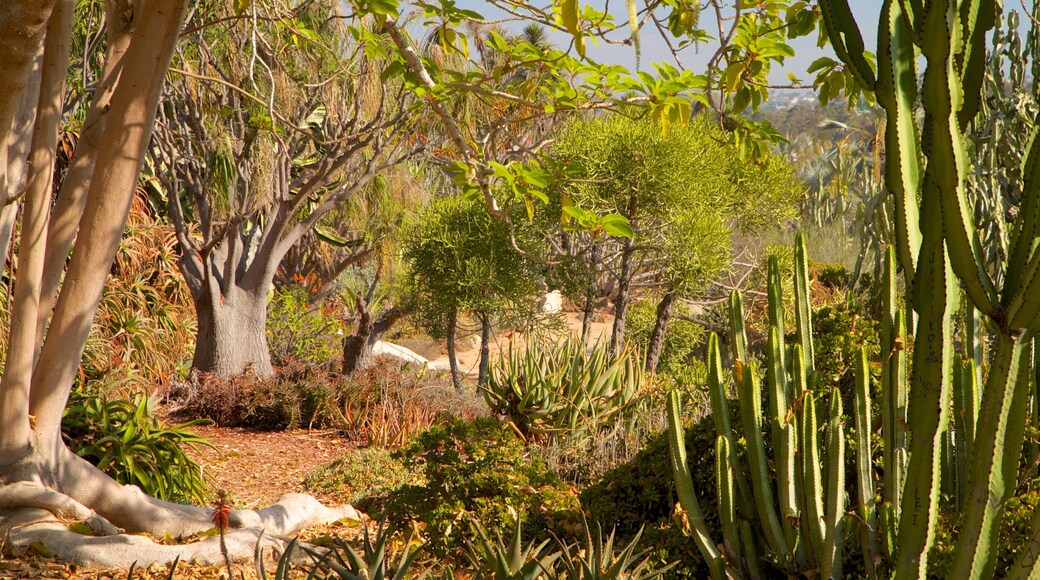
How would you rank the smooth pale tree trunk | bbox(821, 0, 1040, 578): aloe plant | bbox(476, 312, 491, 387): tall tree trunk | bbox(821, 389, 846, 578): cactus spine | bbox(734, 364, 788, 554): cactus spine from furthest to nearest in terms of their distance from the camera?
bbox(476, 312, 491, 387): tall tree trunk
the smooth pale tree trunk
bbox(734, 364, 788, 554): cactus spine
bbox(821, 389, 846, 578): cactus spine
bbox(821, 0, 1040, 578): aloe plant

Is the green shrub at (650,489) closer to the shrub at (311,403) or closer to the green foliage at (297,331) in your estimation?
the shrub at (311,403)

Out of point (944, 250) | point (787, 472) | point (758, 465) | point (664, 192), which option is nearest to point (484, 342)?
point (664, 192)

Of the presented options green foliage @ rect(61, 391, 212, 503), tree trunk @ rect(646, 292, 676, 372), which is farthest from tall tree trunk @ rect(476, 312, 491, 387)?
green foliage @ rect(61, 391, 212, 503)

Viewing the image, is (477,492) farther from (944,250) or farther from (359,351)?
(359,351)

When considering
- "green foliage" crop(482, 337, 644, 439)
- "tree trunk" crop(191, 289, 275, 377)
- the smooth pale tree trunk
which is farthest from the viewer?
the smooth pale tree trunk

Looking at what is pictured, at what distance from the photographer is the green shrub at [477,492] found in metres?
4.21

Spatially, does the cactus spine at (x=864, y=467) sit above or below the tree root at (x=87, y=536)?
above

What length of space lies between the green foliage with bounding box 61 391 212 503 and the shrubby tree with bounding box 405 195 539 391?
18.0 ft

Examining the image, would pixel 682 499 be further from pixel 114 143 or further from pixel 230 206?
pixel 230 206

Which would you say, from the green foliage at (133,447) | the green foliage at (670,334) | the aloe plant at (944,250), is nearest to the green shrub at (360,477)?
the green foliage at (133,447)

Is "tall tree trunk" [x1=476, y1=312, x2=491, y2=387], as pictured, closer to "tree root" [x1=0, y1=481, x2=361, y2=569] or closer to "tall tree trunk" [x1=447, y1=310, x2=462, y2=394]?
"tall tree trunk" [x1=447, y1=310, x2=462, y2=394]

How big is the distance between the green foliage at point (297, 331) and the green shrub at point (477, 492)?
837 centimetres

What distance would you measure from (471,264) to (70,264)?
726 cm

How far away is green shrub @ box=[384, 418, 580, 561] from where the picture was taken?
421cm
